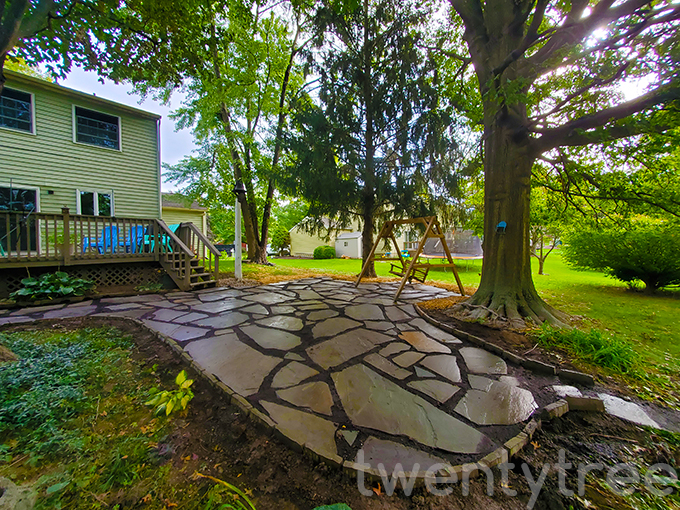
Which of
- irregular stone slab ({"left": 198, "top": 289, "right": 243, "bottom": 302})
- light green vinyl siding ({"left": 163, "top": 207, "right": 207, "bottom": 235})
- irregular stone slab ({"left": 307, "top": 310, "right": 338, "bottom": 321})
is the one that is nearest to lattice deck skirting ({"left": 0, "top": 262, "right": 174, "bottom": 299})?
irregular stone slab ({"left": 198, "top": 289, "right": 243, "bottom": 302})

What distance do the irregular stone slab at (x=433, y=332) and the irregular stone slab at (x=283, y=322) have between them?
5.29ft

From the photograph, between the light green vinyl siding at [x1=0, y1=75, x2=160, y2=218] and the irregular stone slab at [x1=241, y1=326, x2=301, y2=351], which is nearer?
the irregular stone slab at [x1=241, y1=326, x2=301, y2=351]

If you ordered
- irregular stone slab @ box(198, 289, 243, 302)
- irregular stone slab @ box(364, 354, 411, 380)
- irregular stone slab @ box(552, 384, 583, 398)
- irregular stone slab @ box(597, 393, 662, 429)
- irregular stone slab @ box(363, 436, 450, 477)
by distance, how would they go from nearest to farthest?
irregular stone slab @ box(363, 436, 450, 477), irregular stone slab @ box(597, 393, 662, 429), irregular stone slab @ box(552, 384, 583, 398), irregular stone slab @ box(364, 354, 411, 380), irregular stone slab @ box(198, 289, 243, 302)

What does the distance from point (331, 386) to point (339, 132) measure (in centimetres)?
600

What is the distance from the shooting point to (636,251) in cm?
527

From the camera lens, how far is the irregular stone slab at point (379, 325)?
3.26 meters

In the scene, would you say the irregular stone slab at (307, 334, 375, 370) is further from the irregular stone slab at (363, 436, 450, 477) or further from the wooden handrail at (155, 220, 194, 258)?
the wooden handrail at (155, 220, 194, 258)

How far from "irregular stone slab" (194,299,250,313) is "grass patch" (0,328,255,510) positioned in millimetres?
1720

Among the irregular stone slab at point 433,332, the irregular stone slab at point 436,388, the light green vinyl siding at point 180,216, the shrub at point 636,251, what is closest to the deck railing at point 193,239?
the irregular stone slab at point 433,332

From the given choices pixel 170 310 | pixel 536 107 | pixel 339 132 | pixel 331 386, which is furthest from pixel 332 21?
pixel 331 386

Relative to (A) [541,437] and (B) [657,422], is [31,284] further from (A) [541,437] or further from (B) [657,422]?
(B) [657,422]

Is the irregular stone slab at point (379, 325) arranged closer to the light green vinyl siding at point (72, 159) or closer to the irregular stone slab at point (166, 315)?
the irregular stone slab at point (166, 315)

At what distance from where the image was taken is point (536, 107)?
482cm

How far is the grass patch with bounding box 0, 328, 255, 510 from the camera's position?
43.4 inches
